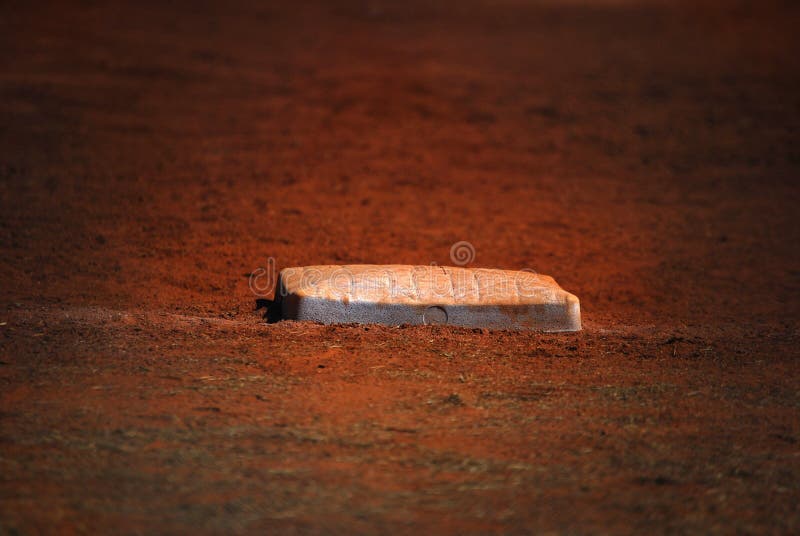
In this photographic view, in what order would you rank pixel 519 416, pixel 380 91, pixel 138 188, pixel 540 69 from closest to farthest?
pixel 519 416 → pixel 138 188 → pixel 380 91 → pixel 540 69

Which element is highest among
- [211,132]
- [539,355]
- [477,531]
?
[211,132]

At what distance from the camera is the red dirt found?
2.91 m

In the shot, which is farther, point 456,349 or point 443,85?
point 443,85

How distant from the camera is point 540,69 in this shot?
37.2 ft

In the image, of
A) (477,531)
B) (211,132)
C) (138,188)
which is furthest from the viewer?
(211,132)

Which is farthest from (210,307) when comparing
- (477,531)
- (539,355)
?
(477,531)

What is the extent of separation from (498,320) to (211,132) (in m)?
5.50

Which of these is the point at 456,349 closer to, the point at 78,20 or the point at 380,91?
the point at 380,91

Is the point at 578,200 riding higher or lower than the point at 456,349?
higher

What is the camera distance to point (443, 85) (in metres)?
10.8

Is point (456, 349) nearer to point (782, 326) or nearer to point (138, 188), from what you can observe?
point (782, 326)

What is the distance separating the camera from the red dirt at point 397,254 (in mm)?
2914

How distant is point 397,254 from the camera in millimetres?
6840

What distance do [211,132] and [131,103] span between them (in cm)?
118
